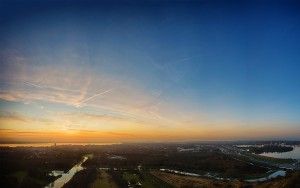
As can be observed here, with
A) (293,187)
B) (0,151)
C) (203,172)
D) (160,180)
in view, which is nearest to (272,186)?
(293,187)

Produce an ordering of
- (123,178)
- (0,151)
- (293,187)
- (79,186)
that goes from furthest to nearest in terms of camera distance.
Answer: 1. (123,178)
2. (0,151)
3. (79,186)
4. (293,187)

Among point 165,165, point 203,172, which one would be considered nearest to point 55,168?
point 165,165

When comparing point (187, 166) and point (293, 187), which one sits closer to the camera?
point (293, 187)

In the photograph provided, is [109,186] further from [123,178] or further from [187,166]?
[187,166]

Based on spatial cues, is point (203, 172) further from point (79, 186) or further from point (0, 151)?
point (0, 151)

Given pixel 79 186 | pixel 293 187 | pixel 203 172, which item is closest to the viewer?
pixel 293 187

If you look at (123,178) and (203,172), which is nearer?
(123,178)

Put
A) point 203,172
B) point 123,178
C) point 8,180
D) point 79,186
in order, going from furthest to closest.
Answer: point 203,172 < point 123,178 < point 79,186 < point 8,180

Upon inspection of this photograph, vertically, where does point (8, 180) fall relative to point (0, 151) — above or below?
below

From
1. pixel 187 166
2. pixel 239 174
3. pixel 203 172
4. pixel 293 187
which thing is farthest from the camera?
pixel 187 166
